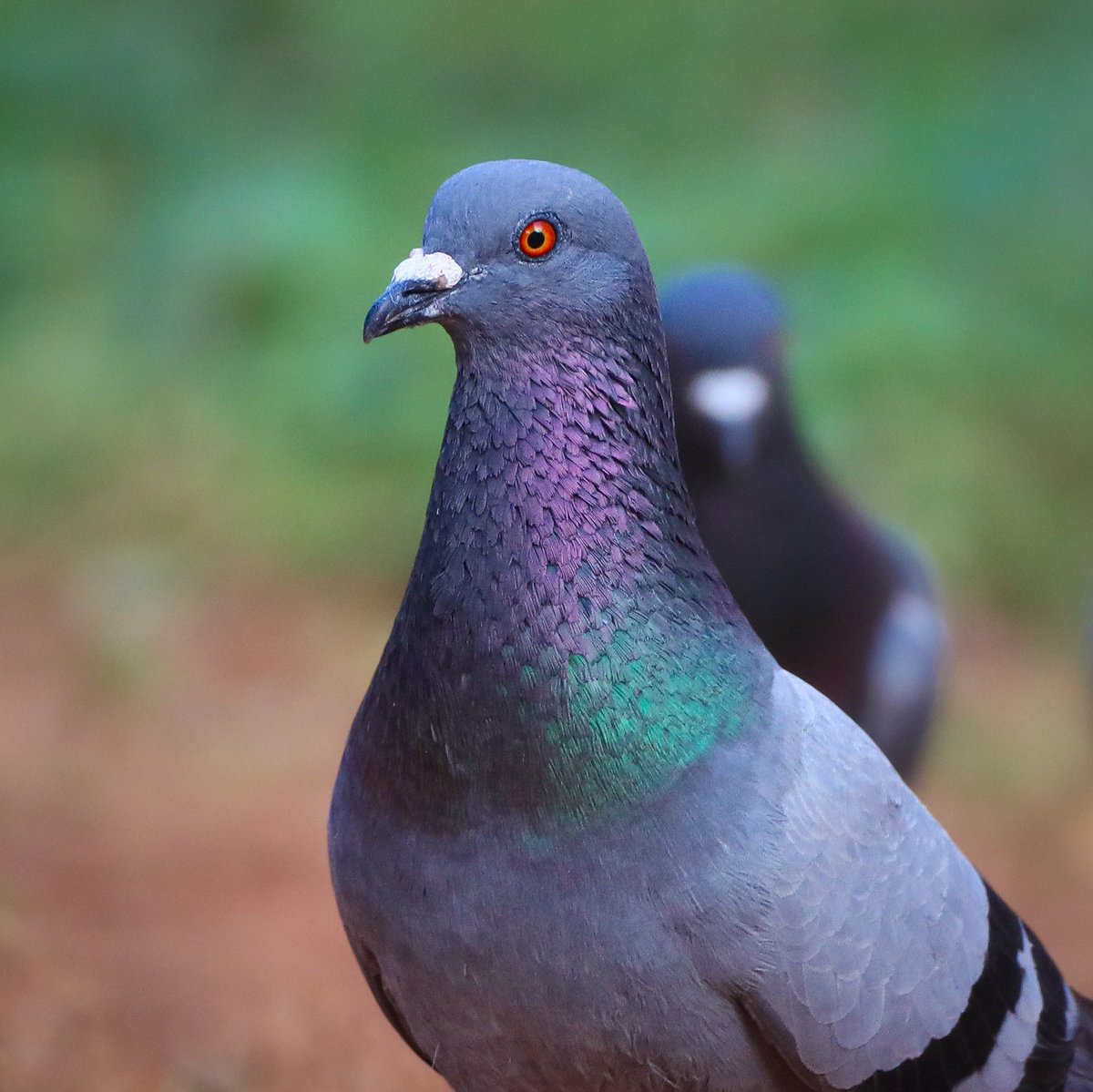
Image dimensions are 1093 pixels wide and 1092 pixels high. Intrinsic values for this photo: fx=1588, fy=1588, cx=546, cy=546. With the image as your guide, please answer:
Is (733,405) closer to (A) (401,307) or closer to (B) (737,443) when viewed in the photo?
(B) (737,443)

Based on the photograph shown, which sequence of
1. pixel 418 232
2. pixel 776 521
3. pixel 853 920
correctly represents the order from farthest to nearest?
pixel 418 232
pixel 776 521
pixel 853 920

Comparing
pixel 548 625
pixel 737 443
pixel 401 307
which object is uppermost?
pixel 737 443

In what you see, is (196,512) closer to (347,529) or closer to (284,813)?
(347,529)

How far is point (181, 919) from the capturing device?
5434 millimetres

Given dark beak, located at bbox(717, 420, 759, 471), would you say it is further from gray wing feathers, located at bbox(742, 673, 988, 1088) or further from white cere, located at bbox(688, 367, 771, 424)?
gray wing feathers, located at bbox(742, 673, 988, 1088)

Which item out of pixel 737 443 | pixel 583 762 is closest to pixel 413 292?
pixel 583 762

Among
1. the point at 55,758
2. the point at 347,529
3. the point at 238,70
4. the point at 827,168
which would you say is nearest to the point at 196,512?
the point at 347,529

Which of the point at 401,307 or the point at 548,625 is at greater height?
the point at 401,307

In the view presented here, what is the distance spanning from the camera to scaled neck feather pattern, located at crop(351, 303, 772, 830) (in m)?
2.38

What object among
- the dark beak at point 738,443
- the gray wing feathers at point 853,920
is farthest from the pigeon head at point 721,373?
the gray wing feathers at point 853,920

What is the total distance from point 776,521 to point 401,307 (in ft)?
6.36

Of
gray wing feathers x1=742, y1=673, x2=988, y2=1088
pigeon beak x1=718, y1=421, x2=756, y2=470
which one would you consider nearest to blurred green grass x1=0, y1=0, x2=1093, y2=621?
pigeon beak x1=718, y1=421, x2=756, y2=470

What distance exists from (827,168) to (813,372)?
1669 millimetres

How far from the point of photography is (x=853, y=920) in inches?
98.4
